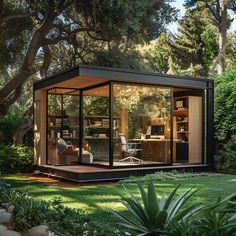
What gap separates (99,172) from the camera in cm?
1109

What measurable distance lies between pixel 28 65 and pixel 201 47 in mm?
18002

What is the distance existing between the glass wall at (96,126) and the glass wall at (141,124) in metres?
0.35

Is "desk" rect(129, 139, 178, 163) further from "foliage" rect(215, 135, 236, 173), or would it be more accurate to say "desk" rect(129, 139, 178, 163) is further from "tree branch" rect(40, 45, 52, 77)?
"tree branch" rect(40, 45, 52, 77)

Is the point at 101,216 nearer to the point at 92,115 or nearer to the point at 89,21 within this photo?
the point at 92,115

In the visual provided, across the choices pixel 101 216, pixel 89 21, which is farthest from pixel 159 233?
pixel 89 21

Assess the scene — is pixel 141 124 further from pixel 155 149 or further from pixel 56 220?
pixel 56 220

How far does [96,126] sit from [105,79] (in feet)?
5.87

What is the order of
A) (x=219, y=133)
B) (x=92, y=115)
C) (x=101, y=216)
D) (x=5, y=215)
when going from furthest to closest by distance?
(x=219, y=133) < (x=92, y=115) < (x=101, y=216) < (x=5, y=215)

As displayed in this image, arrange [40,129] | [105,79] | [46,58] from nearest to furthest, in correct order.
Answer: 1. [105,79]
2. [40,129]
3. [46,58]

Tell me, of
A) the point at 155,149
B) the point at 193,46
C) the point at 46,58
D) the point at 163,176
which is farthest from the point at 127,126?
the point at 193,46

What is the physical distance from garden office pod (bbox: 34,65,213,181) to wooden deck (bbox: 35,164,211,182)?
3 centimetres

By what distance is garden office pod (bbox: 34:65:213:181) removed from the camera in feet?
39.1

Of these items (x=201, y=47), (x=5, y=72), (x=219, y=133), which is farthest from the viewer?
(x=201, y=47)

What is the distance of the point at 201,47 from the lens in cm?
2875
